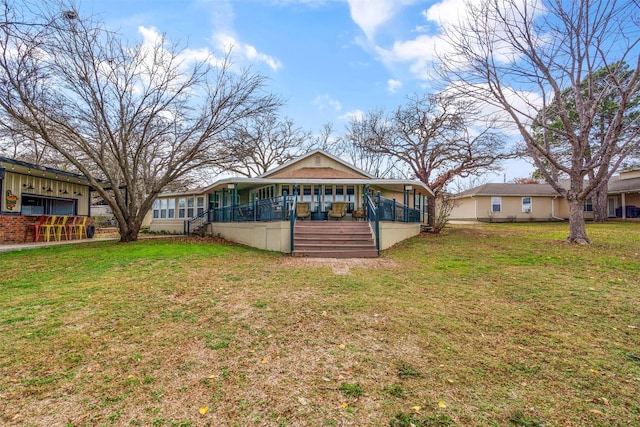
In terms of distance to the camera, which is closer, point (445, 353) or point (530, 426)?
point (530, 426)

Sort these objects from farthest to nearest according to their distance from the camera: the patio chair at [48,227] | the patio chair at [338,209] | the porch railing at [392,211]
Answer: the patio chair at [338,209] < the patio chair at [48,227] < the porch railing at [392,211]

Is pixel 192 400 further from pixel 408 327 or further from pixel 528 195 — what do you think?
pixel 528 195

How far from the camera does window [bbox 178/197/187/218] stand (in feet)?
66.6

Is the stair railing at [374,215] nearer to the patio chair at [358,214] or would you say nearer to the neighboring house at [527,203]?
the patio chair at [358,214]

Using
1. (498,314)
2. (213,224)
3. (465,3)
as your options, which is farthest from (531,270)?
(213,224)

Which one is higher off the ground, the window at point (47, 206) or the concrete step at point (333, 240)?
the window at point (47, 206)

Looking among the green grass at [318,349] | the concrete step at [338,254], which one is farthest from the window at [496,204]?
the green grass at [318,349]

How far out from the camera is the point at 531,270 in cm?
718

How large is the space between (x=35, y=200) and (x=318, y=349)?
651 inches

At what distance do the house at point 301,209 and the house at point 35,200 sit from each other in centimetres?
559

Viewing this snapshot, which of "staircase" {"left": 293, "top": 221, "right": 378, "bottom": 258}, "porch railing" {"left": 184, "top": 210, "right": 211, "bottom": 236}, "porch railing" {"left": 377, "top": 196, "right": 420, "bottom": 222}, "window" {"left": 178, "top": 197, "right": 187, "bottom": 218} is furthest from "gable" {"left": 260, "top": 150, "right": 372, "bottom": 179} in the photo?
Result: "window" {"left": 178, "top": 197, "right": 187, "bottom": 218}

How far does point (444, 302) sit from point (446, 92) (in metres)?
9.42

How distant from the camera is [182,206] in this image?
20.5 m

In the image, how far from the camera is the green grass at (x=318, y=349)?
2.34 metres
